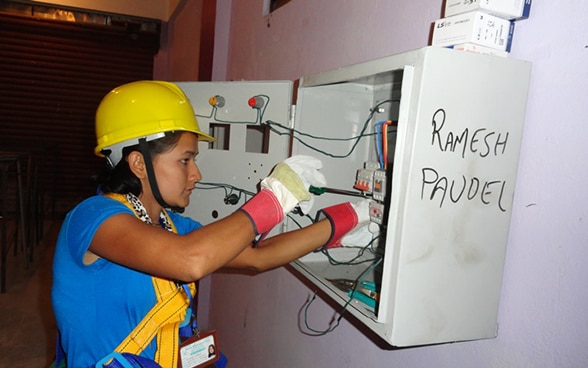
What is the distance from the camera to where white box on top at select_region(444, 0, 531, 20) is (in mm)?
728

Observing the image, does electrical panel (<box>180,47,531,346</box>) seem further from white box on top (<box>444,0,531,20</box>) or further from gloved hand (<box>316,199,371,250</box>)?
gloved hand (<box>316,199,371,250</box>)

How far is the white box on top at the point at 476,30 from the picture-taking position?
2.41ft

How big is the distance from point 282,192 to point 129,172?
417mm

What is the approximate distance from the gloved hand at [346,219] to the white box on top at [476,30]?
1.63 ft

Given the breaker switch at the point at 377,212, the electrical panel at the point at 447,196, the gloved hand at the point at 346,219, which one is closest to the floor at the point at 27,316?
the gloved hand at the point at 346,219

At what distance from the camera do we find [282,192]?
1010mm

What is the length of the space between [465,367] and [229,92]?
1137 mm

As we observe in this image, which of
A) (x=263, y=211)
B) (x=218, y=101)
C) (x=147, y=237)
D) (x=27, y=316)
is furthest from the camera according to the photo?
(x=27, y=316)

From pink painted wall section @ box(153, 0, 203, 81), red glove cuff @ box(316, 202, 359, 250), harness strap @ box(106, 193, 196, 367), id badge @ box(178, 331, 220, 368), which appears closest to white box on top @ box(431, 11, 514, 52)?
red glove cuff @ box(316, 202, 359, 250)

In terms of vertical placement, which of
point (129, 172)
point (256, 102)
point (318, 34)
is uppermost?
point (318, 34)

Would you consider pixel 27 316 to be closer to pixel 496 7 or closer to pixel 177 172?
pixel 177 172

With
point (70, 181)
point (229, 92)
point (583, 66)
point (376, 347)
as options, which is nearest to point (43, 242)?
point (70, 181)

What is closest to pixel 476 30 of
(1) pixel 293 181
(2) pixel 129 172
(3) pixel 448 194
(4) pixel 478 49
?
(4) pixel 478 49

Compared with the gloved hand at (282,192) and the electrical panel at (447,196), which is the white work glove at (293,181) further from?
the electrical panel at (447,196)
